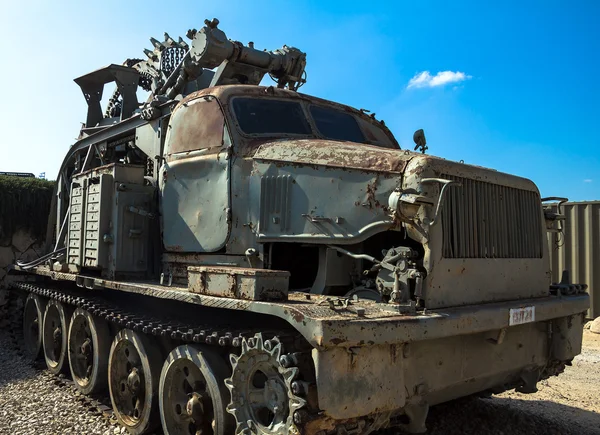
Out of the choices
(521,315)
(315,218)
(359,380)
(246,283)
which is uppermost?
(315,218)

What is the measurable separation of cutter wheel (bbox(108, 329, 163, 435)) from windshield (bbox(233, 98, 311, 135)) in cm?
212

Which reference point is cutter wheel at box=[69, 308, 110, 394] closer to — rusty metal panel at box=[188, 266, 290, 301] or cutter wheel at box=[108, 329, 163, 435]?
cutter wheel at box=[108, 329, 163, 435]

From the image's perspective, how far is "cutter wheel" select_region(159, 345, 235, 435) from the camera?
410 cm

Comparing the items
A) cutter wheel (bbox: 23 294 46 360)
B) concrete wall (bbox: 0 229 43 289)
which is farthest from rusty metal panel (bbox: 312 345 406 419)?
concrete wall (bbox: 0 229 43 289)

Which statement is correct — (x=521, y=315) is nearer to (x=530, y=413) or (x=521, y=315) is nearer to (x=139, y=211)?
(x=530, y=413)

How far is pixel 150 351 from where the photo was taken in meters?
5.06

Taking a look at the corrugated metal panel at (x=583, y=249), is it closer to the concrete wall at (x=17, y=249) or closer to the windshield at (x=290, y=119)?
the windshield at (x=290, y=119)

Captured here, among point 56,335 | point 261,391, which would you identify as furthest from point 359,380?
point 56,335

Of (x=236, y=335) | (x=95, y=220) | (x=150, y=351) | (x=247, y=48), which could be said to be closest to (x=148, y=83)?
(x=247, y=48)

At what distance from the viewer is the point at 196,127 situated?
218 inches

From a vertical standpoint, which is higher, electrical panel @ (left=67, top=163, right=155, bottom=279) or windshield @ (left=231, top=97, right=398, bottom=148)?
windshield @ (left=231, top=97, right=398, bottom=148)

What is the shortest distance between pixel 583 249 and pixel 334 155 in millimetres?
9112

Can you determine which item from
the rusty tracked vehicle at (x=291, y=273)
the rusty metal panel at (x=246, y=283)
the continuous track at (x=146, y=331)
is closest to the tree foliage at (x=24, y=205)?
the continuous track at (x=146, y=331)

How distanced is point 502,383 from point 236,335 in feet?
7.62
